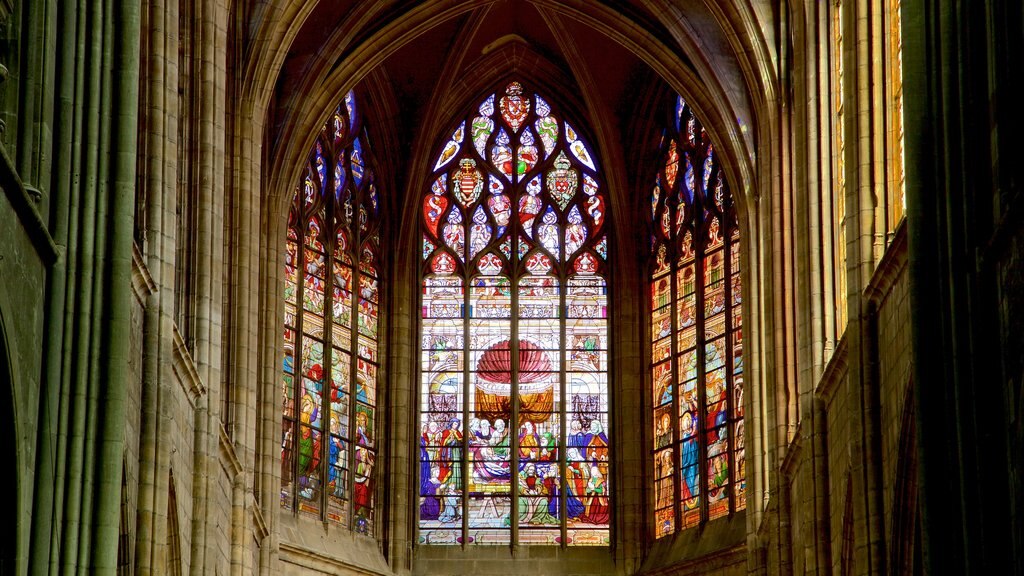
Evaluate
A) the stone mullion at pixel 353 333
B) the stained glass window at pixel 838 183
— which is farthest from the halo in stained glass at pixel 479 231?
the stained glass window at pixel 838 183

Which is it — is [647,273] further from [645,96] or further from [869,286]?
[869,286]

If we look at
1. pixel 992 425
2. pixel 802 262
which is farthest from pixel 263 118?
pixel 992 425

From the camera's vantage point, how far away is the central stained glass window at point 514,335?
30.6 m

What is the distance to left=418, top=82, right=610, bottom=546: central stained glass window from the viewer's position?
100 feet

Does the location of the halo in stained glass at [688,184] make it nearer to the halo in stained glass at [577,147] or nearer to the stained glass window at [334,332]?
the halo in stained glass at [577,147]

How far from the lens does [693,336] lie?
98.6 feet

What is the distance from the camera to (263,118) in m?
25.3

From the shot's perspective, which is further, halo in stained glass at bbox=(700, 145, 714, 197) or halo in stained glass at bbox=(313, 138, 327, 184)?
halo in stained glass at bbox=(700, 145, 714, 197)

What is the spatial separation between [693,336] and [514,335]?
299 centimetres

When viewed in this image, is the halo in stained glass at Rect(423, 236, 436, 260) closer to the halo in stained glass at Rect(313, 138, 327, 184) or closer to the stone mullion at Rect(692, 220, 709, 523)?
the halo in stained glass at Rect(313, 138, 327, 184)

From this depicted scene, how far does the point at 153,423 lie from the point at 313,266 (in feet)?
40.3

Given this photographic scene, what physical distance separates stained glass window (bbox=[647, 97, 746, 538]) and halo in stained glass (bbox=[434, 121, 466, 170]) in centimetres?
309

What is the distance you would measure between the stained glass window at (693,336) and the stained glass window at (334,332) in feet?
13.8

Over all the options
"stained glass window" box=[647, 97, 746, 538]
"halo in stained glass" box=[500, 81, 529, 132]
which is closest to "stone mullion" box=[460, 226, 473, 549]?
"halo in stained glass" box=[500, 81, 529, 132]
